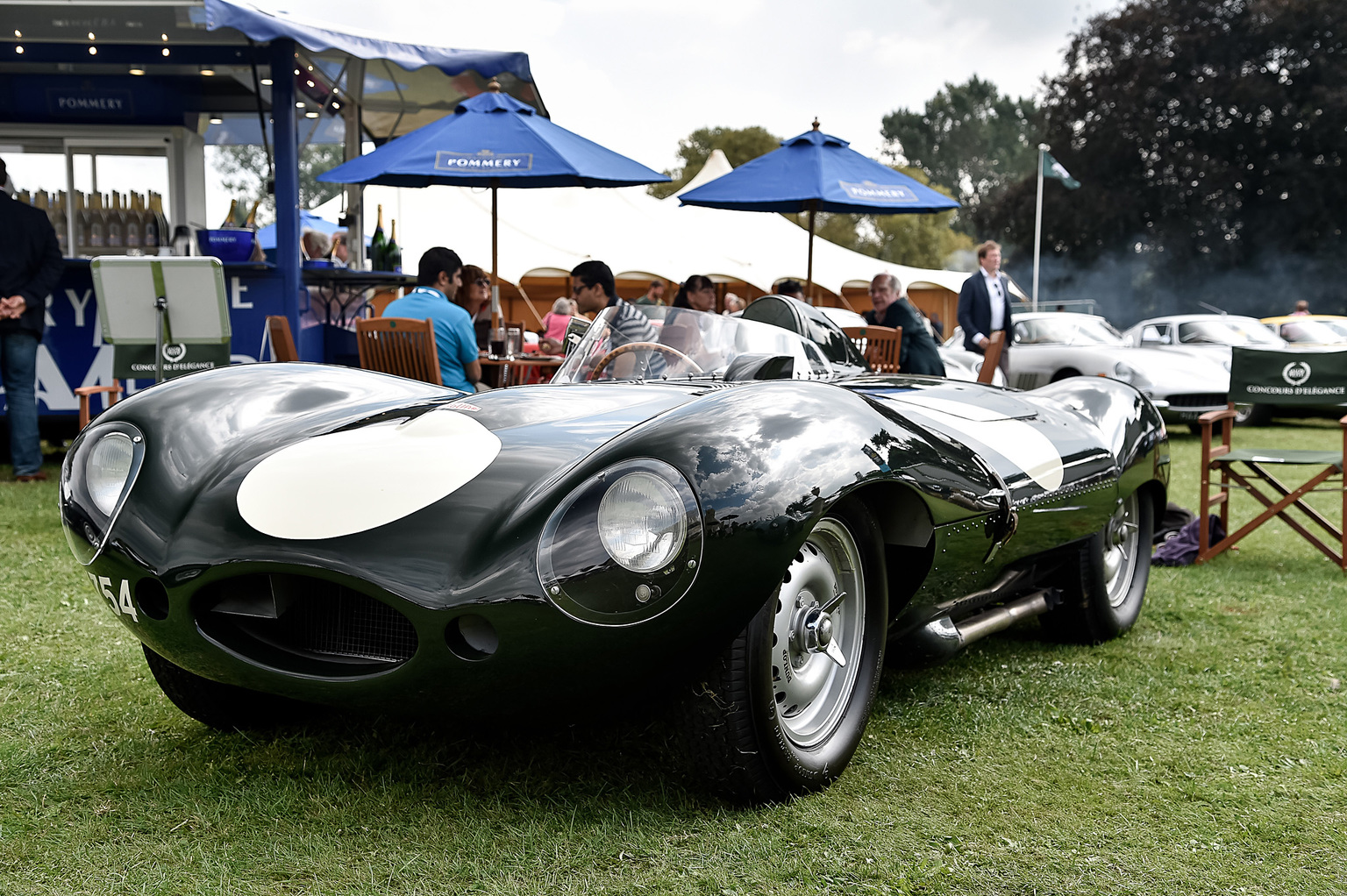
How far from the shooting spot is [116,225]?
33.2 ft

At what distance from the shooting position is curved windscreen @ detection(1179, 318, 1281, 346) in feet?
46.7

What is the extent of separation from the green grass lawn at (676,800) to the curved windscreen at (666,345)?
1075mm

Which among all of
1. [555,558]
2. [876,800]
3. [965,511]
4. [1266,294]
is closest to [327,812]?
[555,558]

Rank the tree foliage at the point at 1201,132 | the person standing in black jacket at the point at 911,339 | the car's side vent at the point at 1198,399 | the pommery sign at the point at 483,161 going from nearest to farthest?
the pommery sign at the point at 483,161 → the person standing in black jacket at the point at 911,339 → the car's side vent at the point at 1198,399 → the tree foliage at the point at 1201,132

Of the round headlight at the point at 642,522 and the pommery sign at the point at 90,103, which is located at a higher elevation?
the pommery sign at the point at 90,103

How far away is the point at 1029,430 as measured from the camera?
137 inches

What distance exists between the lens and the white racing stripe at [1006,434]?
10.6ft

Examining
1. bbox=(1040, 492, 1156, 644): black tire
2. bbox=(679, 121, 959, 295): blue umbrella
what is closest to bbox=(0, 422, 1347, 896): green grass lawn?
bbox=(1040, 492, 1156, 644): black tire

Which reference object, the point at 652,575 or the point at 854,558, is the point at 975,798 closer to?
the point at 854,558

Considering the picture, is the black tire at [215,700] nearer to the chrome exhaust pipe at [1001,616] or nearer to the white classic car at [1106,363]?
the chrome exhaust pipe at [1001,616]

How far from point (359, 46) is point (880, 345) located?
166 inches

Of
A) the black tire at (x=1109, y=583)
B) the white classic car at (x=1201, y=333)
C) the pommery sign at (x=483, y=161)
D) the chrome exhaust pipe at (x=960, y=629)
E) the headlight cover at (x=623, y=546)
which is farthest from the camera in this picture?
the white classic car at (x=1201, y=333)

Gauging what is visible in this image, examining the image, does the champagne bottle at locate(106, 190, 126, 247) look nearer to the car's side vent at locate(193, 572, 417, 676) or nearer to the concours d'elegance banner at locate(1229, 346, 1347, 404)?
the concours d'elegance banner at locate(1229, 346, 1347, 404)

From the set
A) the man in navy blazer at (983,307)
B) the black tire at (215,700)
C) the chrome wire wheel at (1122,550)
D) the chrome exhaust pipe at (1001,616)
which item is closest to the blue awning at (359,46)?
the man in navy blazer at (983,307)
